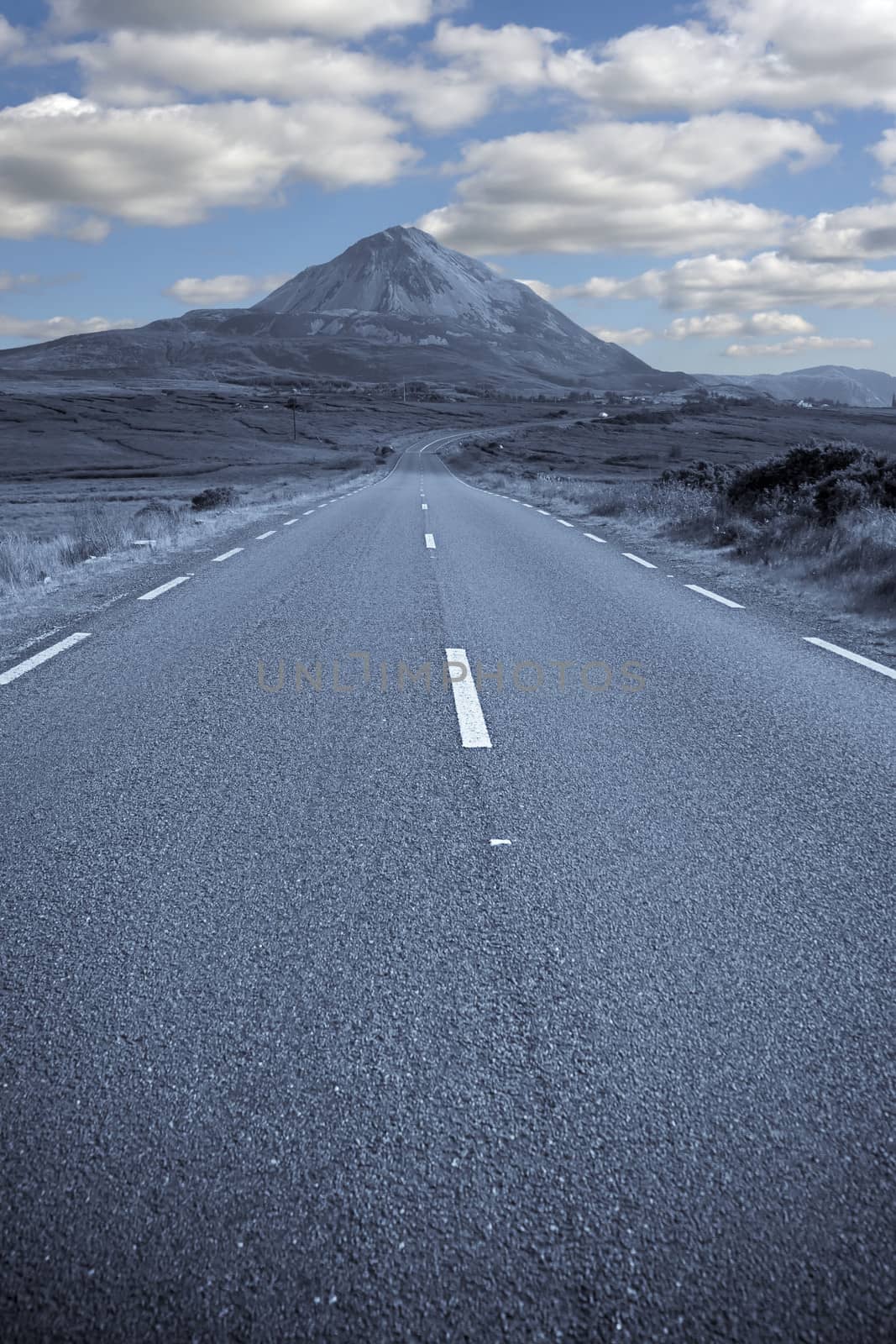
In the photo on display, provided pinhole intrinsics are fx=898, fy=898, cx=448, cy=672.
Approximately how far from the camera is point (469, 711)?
5.80m

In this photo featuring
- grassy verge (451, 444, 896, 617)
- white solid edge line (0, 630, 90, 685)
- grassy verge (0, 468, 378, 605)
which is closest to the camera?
white solid edge line (0, 630, 90, 685)

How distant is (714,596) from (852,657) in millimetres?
3293

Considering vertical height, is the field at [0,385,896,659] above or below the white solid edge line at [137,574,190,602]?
above

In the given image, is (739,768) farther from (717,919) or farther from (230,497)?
(230,497)

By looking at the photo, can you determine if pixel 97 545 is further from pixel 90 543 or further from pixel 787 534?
pixel 787 534

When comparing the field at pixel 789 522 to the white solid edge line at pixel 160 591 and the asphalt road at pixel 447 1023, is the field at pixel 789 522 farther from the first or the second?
the white solid edge line at pixel 160 591

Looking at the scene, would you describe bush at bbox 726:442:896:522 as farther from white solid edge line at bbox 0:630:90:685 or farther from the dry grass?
white solid edge line at bbox 0:630:90:685

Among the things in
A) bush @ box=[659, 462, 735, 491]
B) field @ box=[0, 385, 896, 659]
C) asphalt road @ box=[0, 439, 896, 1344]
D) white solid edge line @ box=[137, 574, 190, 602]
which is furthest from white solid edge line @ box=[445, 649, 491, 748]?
bush @ box=[659, 462, 735, 491]

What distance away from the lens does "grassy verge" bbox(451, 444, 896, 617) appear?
1120 cm

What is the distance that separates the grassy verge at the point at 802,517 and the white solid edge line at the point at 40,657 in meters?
7.99

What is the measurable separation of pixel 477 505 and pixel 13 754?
72.1 feet

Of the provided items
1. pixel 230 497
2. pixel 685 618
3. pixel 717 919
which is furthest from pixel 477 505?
pixel 717 919

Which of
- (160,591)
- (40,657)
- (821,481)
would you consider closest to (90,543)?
(160,591)

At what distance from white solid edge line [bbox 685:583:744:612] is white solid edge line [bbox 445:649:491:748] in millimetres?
4402
